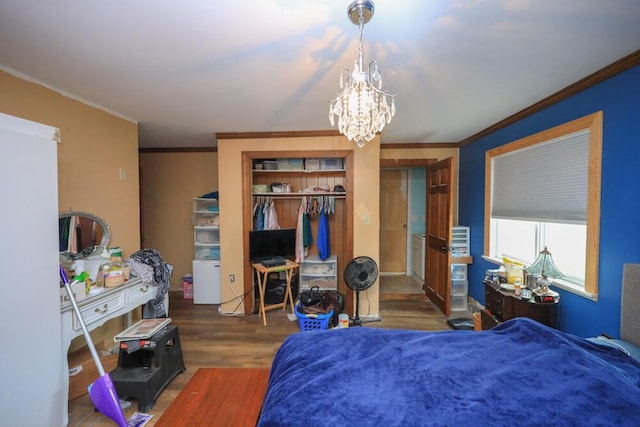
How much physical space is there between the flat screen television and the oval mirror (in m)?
1.43

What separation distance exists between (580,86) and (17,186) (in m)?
3.62

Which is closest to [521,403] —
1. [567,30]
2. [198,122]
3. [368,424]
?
[368,424]

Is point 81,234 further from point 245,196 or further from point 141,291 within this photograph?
point 245,196

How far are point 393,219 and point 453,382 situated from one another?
13.1 ft

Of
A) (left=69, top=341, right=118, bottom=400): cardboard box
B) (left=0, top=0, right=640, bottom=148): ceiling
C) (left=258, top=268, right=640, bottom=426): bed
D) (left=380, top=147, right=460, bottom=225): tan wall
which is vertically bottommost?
(left=69, top=341, right=118, bottom=400): cardboard box

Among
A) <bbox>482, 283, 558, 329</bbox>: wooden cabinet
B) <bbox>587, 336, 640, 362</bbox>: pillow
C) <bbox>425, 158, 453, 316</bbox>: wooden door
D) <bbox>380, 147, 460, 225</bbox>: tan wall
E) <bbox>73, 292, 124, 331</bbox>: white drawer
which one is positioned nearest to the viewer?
<bbox>587, 336, 640, 362</bbox>: pillow

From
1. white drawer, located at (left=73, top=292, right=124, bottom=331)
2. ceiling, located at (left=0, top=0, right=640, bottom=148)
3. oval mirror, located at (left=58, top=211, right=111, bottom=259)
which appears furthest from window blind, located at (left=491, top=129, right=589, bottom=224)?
oval mirror, located at (left=58, top=211, right=111, bottom=259)

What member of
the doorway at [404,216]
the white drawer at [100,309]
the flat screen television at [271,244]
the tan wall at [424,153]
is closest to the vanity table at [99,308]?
the white drawer at [100,309]

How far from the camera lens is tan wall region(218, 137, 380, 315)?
119 inches

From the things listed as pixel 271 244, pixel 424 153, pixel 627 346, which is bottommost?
pixel 627 346

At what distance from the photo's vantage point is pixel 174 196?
392 centimetres

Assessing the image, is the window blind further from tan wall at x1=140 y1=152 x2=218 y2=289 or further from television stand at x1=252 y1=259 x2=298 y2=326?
tan wall at x1=140 y1=152 x2=218 y2=289

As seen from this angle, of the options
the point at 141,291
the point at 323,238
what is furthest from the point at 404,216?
the point at 141,291

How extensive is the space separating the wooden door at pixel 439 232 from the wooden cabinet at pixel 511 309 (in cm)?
71
